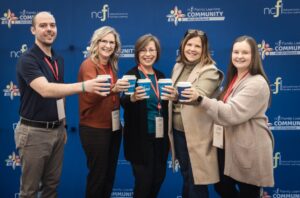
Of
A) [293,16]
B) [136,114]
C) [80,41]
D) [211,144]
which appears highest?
[293,16]

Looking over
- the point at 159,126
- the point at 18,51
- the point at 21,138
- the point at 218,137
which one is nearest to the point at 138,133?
the point at 159,126

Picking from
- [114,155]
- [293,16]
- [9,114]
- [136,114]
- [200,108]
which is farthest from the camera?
[9,114]

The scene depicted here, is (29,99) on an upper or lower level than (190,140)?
upper

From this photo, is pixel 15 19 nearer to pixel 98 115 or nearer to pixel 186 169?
pixel 98 115

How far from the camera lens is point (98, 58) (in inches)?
99.5

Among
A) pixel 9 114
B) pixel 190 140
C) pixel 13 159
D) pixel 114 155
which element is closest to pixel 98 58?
pixel 114 155

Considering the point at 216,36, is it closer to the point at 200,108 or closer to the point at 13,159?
the point at 200,108

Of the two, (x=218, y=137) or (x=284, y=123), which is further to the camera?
(x=284, y=123)

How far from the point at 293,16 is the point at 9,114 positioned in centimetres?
330

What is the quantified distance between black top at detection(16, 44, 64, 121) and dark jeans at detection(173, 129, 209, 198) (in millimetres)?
934

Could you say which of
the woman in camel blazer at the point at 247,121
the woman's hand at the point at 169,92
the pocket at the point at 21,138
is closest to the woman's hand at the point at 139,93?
the woman's hand at the point at 169,92

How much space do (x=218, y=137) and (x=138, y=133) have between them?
0.60 m

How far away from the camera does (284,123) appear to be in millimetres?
3469

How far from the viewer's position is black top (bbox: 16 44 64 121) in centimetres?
221
